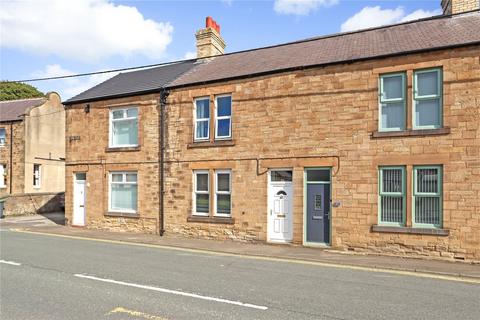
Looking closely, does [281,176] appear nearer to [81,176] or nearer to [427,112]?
[427,112]

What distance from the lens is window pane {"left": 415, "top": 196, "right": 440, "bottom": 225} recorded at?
427 inches

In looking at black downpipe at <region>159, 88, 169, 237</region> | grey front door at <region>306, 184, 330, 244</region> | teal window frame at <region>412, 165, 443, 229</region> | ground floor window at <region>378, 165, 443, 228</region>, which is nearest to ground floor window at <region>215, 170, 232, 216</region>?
black downpipe at <region>159, 88, 169, 237</region>

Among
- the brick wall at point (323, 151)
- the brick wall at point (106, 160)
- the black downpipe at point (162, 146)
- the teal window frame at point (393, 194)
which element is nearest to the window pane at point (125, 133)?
the brick wall at point (106, 160)

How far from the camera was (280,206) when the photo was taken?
13.1m

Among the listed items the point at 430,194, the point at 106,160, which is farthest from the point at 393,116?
the point at 106,160

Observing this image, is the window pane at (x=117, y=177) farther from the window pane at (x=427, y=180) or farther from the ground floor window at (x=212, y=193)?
the window pane at (x=427, y=180)

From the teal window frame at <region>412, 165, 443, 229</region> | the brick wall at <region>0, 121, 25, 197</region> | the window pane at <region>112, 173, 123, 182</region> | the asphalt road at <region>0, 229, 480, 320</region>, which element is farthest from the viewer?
the brick wall at <region>0, 121, 25, 197</region>

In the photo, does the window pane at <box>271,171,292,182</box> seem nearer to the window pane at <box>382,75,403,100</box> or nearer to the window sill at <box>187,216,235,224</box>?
the window sill at <box>187,216,235,224</box>

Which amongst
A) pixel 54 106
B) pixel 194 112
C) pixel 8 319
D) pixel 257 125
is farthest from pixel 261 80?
pixel 54 106

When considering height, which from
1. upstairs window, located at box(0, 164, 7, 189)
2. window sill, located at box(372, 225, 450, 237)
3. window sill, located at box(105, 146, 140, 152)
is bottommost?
window sill, located at box(372, 225, 450, 237)

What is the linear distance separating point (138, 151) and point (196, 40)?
6807 mm

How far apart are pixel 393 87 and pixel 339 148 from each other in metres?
2.44

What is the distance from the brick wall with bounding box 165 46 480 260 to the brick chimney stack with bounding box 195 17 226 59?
15.1ft

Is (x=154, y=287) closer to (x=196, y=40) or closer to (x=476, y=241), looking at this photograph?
(x=476, y=241)
